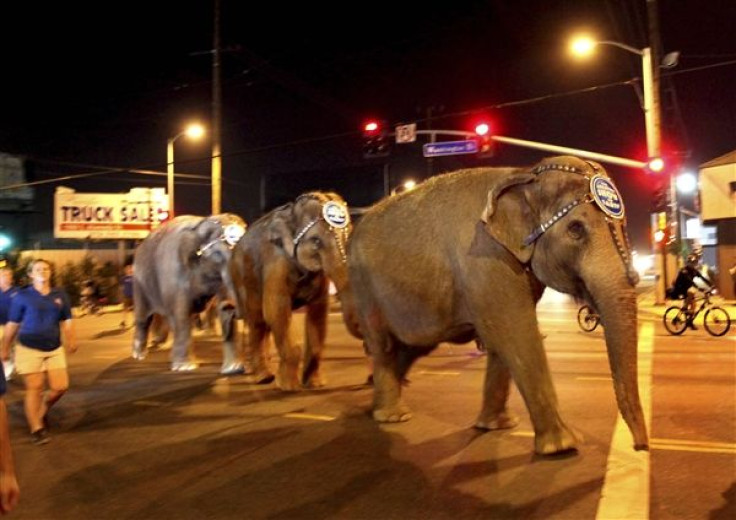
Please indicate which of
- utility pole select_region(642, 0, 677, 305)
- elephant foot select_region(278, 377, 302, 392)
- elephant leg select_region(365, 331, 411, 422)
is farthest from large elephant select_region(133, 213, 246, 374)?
utility pole select_region(642, 0, 677, 305)

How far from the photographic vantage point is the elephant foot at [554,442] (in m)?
5.80

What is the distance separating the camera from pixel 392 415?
7.38m

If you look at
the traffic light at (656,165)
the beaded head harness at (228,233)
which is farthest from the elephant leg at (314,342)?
the traffic light at (656,165)

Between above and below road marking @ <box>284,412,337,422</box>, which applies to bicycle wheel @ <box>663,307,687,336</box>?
above

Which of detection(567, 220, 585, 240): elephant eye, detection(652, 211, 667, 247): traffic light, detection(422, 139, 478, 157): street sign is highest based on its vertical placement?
detection(422, 139, 478, 157): street sign

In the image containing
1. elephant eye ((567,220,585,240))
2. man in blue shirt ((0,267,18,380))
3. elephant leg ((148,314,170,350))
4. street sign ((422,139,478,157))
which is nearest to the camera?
elephant eye ((567,220,585,240))

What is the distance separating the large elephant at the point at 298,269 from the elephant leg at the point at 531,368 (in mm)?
3182

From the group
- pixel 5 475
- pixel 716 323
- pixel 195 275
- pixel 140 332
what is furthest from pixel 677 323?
pixel 5 475

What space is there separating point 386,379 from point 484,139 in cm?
1613

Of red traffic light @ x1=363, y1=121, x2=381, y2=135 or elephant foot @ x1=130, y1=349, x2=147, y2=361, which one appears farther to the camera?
red traffic light @ x1=363, y1=121, x2=381, y2=135

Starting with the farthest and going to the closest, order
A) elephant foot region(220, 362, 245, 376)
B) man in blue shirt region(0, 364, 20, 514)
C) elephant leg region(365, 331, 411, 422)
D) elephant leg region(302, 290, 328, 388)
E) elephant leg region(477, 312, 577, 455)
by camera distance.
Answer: elephant foot region(220, 362, 245, 376), elephant leg region(302, 290, 328, 388), elephant leg region(365, 331, 411, 422), elephant leg region(477, 312, 577, 455), man in blue shirt region(0, 364, 20, 514)

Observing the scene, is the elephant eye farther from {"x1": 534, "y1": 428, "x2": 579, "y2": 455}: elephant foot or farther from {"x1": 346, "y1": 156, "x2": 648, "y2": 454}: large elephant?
{"x1": 534, "y1": 428, "x2": 579, "y2": 455}: elephant foot

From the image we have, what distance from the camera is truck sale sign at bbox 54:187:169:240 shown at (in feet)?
111

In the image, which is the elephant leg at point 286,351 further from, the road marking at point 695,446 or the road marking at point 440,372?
the road marking at point 695,446
